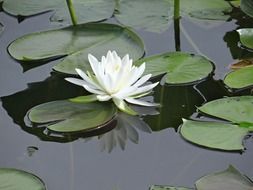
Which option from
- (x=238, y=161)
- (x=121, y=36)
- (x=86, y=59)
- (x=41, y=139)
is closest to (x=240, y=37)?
(x=121, y=36)

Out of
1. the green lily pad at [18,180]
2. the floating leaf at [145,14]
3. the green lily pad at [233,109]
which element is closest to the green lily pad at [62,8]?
the floating leaf at [145,14]

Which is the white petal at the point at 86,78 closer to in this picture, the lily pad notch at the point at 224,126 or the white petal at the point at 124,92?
the white petal at the point at 124,92

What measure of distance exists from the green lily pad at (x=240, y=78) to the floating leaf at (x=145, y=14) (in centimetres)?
35

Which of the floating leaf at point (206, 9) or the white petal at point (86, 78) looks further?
the floating leaf at point (206, 9)

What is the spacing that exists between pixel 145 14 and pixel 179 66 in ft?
1.22

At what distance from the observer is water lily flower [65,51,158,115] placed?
1.52m

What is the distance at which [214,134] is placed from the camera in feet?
4.65

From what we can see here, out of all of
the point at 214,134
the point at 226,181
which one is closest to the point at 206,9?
the point at 214,134

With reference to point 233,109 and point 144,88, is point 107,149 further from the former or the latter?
point 233,109

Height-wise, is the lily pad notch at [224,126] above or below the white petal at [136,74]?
below

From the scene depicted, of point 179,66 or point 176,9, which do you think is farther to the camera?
point 176,9

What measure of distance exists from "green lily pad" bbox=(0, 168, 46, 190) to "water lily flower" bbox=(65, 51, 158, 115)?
0.98 feet

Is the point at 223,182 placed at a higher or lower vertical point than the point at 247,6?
lower

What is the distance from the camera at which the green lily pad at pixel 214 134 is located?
1.39 meters
